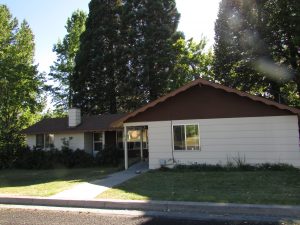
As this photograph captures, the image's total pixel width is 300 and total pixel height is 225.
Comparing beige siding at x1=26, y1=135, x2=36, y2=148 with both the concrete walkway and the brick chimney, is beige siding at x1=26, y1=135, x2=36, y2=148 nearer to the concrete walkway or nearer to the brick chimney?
the brick chimney

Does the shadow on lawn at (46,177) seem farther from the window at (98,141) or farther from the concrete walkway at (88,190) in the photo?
the window at (98,141)

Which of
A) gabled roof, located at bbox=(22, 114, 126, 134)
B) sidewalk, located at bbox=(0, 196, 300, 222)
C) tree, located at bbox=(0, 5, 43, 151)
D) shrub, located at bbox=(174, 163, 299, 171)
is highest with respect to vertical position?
tree, located at bbox=(0, 5, 43, 151)

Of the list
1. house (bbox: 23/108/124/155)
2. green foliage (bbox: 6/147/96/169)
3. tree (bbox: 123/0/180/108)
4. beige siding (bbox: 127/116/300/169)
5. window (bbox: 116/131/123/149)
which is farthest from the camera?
tree (bbox: 123/0/180/108)

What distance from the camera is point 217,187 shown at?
12828 mm

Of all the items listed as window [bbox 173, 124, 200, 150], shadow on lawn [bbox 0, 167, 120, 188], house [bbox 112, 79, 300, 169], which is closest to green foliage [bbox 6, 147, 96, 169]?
shadow on lawn [bbox 0, 167, 120, 188]

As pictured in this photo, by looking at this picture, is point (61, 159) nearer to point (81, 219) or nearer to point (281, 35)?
point (81, 219)

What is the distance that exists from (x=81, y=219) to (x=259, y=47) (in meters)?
22.1

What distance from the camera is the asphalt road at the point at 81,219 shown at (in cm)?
852

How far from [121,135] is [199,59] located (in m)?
17.4

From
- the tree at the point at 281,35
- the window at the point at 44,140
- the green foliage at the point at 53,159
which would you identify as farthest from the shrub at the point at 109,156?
the tree at the point at 281,35

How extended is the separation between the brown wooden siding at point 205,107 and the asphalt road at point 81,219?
981 cm

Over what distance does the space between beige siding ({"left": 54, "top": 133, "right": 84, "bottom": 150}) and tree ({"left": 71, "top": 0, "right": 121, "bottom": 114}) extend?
9.83 m

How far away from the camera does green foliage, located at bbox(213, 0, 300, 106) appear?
27.5 m

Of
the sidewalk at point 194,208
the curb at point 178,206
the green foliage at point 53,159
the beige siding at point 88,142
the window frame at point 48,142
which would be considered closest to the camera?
the sidewalk at point 194,208
